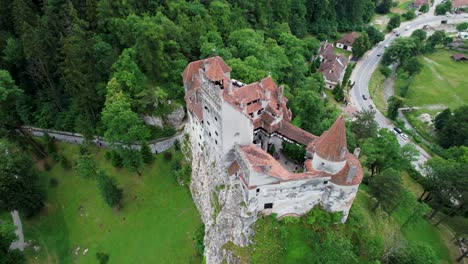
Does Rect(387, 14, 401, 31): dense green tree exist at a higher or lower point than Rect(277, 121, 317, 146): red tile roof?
lower

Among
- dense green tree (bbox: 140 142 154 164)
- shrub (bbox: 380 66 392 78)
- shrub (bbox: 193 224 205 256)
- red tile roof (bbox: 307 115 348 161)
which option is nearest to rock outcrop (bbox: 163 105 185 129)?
dense green tree (bbox: 140 142 154 164)

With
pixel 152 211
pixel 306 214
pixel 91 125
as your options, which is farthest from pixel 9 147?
pixel 306 214

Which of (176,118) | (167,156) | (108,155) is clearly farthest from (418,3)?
(108,155)

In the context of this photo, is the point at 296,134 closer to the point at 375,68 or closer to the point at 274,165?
the point at 274,165

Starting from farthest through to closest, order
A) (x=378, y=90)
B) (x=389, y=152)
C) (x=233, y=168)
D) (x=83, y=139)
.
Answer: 1. (x=378, y=90)
2. (x=83, y=139)
3. (x=389, y=152)
4. (x=233, y=168)

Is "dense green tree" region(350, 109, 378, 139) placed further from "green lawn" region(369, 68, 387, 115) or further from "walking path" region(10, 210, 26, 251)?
"walking path" region(10, 210, 26, 251)

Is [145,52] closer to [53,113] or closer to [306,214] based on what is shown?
[53,113]

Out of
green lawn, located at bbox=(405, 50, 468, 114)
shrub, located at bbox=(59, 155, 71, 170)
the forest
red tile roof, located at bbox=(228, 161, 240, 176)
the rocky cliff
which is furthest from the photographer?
green lawn, located at bbox=(405, 50, 468, 114)

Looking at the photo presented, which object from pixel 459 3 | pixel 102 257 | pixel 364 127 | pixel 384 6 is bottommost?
pixel 102 257
